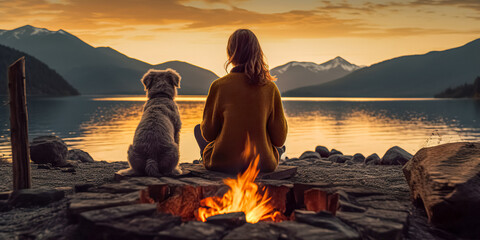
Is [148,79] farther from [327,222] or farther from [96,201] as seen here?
[327,222]

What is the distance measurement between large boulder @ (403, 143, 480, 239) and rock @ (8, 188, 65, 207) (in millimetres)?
4829

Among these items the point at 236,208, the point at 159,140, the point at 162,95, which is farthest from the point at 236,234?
the point at 162,95

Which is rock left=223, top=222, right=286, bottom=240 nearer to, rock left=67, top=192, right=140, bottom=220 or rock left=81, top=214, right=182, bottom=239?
rock left=81, top=214, right=182, bottom=239

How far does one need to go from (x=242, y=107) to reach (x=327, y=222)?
1.98 metres

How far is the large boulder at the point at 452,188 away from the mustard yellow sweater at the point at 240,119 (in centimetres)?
191

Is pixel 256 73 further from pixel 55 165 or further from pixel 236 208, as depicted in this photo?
pixel 55 165

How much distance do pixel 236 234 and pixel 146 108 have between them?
356 cm

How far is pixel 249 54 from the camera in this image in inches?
198

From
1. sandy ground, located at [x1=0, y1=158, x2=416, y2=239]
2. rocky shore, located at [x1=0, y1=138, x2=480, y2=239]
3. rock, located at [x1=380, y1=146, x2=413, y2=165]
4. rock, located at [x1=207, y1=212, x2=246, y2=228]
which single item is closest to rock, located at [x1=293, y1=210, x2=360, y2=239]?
rocky shore, located at [x1=0, y1=138, x2=480, y2=239]

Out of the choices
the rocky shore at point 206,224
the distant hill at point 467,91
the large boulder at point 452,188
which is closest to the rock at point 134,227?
the rocky shore at point 206,224

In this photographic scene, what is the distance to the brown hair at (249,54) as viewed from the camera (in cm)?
496

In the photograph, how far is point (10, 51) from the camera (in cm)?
13112

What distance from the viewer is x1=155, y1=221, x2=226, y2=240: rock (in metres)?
3.29

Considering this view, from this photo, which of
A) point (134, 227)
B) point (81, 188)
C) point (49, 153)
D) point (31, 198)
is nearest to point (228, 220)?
point (134, 227)
